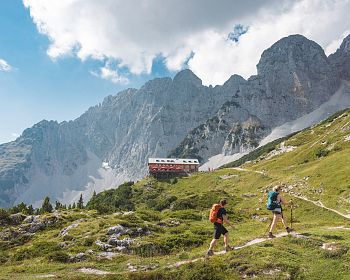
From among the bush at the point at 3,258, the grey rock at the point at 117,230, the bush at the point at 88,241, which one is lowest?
the bush at the point at 3,258

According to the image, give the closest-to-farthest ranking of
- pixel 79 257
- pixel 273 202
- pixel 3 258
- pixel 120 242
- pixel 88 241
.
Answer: pixel 273 202 → pixel 79 257 → pixel 120 242 → pixel 3 258 → pixel 88 241

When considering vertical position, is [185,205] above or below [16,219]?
above

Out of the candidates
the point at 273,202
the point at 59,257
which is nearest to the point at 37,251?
the point at 59,257

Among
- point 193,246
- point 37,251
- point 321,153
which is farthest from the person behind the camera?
point 321,153

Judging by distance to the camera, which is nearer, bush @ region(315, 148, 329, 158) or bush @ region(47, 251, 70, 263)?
bush @ region(47, 251, 70, 263)

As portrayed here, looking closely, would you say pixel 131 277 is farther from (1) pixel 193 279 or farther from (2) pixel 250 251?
(2) pixel 250 251

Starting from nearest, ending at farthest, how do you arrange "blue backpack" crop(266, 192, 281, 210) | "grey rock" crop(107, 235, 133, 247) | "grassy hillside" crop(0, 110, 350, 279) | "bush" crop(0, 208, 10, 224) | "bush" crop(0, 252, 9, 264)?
"grassy hillside" crop(0, 110, 350, 279) < "blue backpack" crop(266, 192, 281, 210) < "bush" crop(0, 252, 9, 264) < "grey rock" crop(107, 235, 133, 247) < "bush" crop(0, 208, 10, 224)

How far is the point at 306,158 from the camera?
144 meters

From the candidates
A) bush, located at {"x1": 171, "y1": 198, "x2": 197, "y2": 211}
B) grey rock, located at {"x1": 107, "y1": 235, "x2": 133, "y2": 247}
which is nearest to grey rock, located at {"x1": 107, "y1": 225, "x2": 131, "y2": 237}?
grey rock, located at {"x1": 107, "y1": 235, "x2": 133, "y2": 247}

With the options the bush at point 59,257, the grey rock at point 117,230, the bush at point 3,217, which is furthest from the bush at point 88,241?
the bush at point 3,217

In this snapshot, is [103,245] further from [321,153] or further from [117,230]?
[321,153]

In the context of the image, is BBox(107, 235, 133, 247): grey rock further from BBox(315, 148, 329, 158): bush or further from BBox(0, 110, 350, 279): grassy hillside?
BBox(315, 148, 329, 158): bush

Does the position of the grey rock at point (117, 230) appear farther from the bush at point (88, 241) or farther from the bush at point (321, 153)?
the bush at point (321, 153)

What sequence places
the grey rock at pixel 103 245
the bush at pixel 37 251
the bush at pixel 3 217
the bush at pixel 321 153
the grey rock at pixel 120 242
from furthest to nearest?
the bush at pixel 321 153 < the bush at pixel 3 217 < the grey rock at pixel 120 242 < the grey rock at pixel 103 245 < the bush at pixel 37 251
